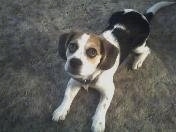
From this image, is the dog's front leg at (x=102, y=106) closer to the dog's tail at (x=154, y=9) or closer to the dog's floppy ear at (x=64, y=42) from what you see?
the dog's floppy ear at (x=64, y=42)

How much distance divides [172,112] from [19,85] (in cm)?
152

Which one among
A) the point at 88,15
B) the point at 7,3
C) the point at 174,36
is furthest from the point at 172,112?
the point at 7,3

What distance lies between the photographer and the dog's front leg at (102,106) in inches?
126

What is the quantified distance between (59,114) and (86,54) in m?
0.72

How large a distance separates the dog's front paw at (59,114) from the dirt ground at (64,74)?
5 cm

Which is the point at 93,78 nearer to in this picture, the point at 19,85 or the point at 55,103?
the point at 55,103

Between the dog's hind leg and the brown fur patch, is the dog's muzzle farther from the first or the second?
the dog's hind leg

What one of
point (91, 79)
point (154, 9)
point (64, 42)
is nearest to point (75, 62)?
point (64, 42)

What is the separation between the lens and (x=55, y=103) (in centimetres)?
348

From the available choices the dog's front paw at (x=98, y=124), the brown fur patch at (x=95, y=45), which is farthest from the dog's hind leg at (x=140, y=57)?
the brown fur patch at (x=95, y=45)

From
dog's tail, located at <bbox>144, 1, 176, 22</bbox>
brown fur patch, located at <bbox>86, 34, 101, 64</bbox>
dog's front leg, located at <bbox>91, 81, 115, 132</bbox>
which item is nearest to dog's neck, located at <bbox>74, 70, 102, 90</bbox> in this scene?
dog's front leg, located at <bbox>91, 81, 115, 132</bbox>

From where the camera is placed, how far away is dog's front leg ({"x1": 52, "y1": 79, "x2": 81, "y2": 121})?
3291mm

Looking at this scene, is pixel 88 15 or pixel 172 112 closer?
pixel 172 112

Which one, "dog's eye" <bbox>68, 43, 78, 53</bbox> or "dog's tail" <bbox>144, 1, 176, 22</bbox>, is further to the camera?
"dog's tail" <bbox>144, 1, 176, 22</bbox>
